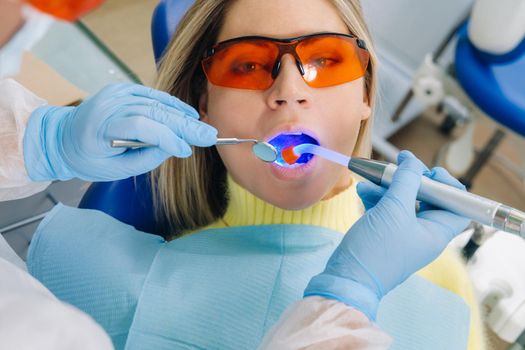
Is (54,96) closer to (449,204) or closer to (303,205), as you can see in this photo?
(303,205)

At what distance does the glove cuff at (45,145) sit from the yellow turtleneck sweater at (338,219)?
380 millimetres

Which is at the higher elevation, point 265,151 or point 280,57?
point 280,57

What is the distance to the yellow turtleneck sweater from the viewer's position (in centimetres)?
103

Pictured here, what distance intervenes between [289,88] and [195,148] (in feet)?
1.21

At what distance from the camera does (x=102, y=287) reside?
1.04m

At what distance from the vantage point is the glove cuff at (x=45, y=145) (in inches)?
37.4

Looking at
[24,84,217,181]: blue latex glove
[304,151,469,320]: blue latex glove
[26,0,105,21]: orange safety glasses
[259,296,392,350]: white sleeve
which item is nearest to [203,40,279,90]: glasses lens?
[24,84,217,181]: blue latex glove

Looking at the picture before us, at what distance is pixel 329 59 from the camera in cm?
95

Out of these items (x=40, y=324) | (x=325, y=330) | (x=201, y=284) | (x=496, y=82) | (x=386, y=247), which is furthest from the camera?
(x=496, y=82)

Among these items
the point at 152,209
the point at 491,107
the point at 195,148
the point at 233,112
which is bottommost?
the point at 152,209

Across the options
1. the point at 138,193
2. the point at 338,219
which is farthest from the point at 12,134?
the point at 338,219

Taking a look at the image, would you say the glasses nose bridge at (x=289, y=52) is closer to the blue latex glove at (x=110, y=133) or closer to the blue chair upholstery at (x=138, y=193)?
the blue latex glove at (x=110, y=133)

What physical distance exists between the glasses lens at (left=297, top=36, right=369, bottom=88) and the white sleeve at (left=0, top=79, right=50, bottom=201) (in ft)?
1.86

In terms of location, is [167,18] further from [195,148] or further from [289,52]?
[289,52]
